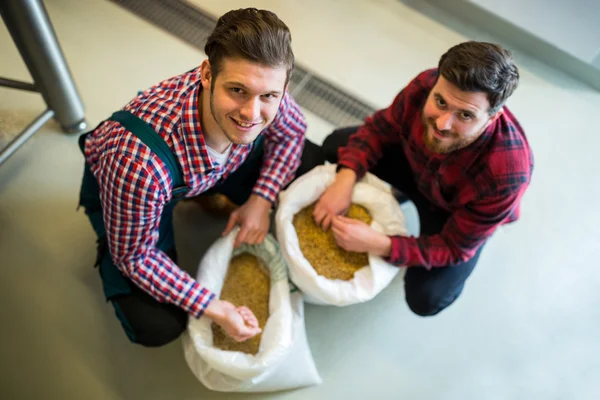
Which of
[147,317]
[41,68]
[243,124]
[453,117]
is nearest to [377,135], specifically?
[453,117]

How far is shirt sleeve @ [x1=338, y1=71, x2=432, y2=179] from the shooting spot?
127 cm

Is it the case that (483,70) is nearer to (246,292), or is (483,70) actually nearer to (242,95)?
(242,95)

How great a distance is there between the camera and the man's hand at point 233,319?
1.14m

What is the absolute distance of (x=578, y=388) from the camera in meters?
1.48

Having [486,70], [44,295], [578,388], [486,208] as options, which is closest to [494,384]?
[578,388]

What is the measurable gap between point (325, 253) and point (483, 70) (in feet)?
1.95

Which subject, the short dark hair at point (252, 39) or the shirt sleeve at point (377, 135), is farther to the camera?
the shirt sleeve at point (377, 135)

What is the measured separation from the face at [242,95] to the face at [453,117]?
1.19 feet

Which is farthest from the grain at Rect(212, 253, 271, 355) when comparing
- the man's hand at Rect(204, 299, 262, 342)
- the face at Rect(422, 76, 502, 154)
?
the face at Rect(422, 76, 502, 154)

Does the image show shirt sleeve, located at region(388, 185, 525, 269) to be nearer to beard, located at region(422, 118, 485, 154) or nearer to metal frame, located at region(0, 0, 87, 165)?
beard, located at region(422, 118, 485, 154)

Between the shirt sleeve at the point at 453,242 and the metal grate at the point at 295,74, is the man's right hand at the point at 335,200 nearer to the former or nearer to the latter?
the shirt sleeve at the point at 453,242

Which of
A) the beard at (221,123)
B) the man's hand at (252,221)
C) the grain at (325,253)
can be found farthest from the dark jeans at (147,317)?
the beard at (221,123)

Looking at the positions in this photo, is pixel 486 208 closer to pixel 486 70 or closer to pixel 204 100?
pixel 486 70

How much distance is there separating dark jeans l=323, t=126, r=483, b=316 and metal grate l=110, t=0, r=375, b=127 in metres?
0.33
